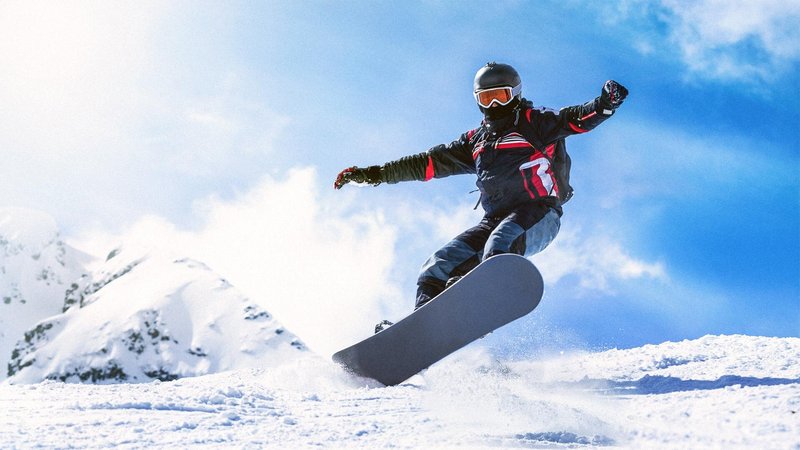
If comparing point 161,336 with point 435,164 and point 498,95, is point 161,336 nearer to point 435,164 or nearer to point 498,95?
point 435,164

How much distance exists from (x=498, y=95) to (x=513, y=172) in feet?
2.73

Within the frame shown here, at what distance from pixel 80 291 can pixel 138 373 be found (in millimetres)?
61431

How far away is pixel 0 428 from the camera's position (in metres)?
3.05

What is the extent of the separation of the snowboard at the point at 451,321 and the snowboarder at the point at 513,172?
41 cm

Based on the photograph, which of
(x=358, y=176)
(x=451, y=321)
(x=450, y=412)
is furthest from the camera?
(x=358, y=176)

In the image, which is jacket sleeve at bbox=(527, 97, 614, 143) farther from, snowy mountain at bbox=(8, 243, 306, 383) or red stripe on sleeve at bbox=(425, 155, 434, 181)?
snowy mountain at bbox=(8, 243, 306, 383)

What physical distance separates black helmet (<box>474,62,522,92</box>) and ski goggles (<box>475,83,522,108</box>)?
3 cm

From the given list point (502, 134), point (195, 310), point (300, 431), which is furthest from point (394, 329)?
point (195, 310)

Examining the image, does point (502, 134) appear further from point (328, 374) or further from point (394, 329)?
point (328, 374)

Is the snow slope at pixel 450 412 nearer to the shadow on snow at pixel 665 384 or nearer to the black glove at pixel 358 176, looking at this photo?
the shadow on snow at pixel 665 384

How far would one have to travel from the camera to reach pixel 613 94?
597 cm

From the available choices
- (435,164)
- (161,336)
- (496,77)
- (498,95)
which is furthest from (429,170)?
(161,336)

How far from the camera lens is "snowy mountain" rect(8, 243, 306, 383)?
148 m

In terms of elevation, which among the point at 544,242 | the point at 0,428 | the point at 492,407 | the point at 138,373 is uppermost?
the point at 138,373
